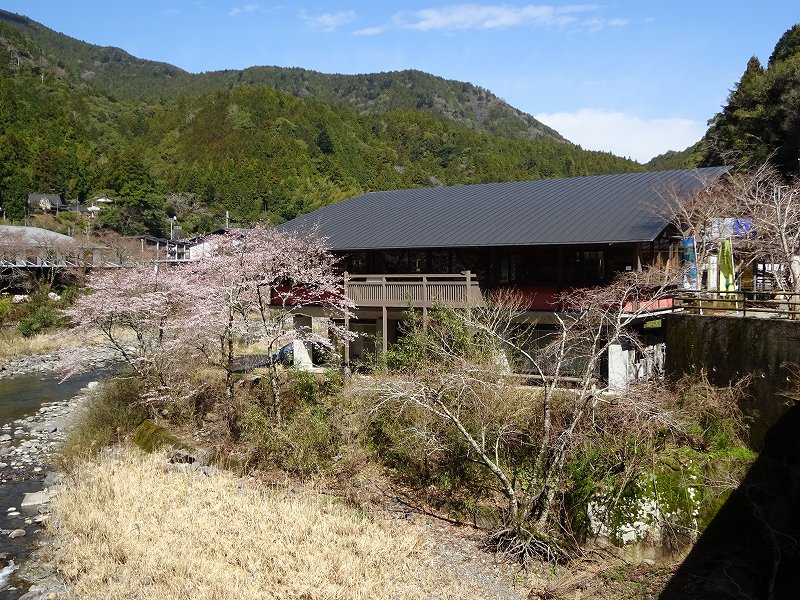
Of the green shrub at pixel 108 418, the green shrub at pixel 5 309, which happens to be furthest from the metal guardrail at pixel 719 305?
the green shrub at pixel 5 309

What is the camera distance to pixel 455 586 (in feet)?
32.1

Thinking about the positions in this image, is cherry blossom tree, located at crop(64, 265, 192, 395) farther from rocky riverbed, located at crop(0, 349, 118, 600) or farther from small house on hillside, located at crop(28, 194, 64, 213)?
small house on hillside, located at crop(28, 194, 64, 213)

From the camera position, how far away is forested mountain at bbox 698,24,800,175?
29203 millimetres

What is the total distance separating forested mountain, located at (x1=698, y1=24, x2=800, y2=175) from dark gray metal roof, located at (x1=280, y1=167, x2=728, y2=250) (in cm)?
1146

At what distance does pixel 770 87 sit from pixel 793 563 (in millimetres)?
28638

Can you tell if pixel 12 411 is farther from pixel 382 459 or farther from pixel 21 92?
pixel 21 92

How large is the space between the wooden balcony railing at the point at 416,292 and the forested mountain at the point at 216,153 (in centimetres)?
5053

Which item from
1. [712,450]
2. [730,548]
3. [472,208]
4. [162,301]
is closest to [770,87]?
[472,208]

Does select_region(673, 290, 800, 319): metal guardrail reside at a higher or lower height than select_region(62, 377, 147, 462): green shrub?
higher

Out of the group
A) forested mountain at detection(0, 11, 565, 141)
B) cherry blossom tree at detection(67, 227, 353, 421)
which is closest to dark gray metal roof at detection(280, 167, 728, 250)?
cherry blossom tree at detection(67, 227, 353, 421)

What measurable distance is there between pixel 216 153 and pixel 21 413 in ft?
244

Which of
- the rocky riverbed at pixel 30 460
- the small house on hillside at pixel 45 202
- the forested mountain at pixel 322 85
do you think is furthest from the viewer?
the forested mountain at pixel 322 85

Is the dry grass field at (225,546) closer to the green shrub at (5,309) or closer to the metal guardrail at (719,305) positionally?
the metal guardrail at (719,305)

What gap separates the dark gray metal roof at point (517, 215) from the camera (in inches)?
664
